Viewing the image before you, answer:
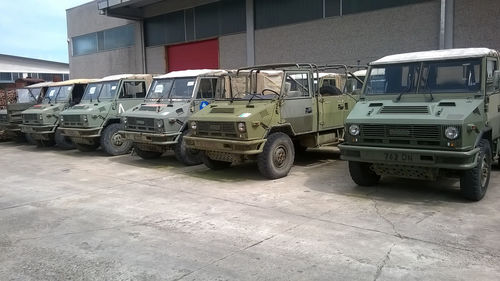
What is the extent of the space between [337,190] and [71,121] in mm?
7877

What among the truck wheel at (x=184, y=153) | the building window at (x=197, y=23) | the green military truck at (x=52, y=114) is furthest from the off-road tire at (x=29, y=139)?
the building window at (x=197, y=23)

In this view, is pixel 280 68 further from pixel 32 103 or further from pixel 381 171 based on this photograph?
pixel 32 103

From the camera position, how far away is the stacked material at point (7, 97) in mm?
15548

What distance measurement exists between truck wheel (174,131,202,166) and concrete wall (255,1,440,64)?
23.6 ft

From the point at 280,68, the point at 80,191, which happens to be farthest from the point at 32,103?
the point at 280,68

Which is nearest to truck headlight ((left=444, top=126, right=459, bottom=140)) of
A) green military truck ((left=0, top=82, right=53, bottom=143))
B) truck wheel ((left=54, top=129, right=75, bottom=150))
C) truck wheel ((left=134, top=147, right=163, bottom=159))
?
truck wheel ((left=134, top=147, right=163, bottom=159))

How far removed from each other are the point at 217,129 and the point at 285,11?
9.47 m

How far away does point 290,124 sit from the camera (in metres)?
8.24

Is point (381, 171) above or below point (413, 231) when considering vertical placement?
above

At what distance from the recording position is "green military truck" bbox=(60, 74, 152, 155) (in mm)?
11266

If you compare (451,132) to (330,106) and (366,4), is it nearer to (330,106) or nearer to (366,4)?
(330,106)

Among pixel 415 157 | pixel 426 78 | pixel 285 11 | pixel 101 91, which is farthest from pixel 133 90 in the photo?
pixel 415 157

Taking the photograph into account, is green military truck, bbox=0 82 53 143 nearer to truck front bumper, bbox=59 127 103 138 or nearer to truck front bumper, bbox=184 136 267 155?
truck front bumper, bbox=59 127 103 138

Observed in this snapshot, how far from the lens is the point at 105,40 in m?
24.3
